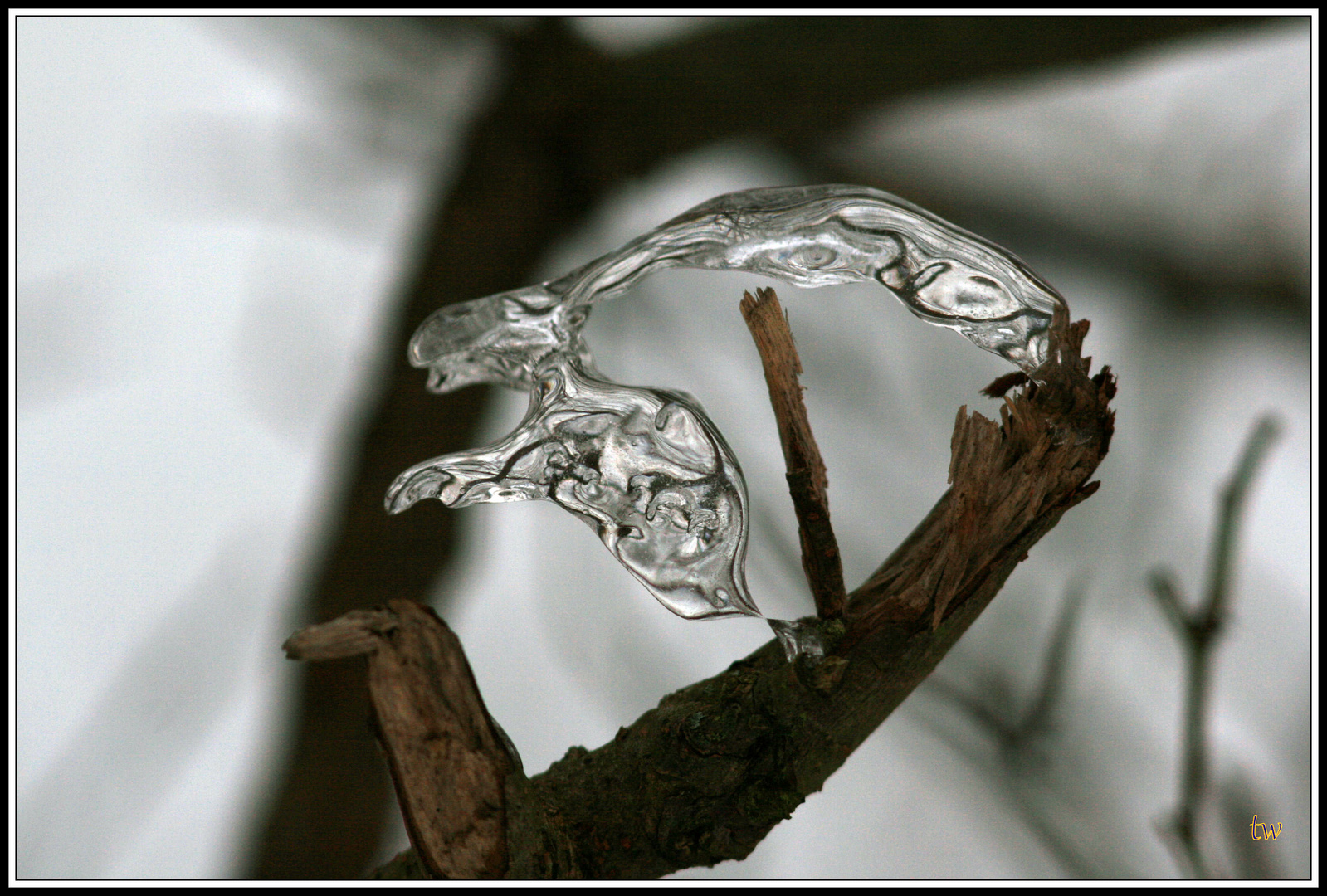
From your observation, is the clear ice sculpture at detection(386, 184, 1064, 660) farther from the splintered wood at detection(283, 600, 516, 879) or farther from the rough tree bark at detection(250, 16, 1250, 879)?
the rough tree bark at detection(250, 16, 1250, 879)

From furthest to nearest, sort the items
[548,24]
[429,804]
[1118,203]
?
[1118,203], [548,24], [429,804]

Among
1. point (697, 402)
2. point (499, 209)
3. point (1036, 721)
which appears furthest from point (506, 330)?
point (499, 209)

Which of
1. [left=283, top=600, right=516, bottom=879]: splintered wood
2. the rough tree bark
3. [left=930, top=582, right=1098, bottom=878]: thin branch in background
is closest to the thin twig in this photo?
[left=283, top=600, right=516, bottom=879]: splintered wood

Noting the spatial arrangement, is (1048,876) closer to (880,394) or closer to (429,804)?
(880,394)

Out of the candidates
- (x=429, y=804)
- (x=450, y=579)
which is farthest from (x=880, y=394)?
(x=429, y=804)

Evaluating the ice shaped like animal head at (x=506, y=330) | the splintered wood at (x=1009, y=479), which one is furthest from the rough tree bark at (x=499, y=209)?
the splintered wood at (x=1009, y=479)

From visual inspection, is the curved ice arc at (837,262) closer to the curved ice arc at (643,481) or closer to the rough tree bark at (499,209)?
the curved ice arc at (643,481)
